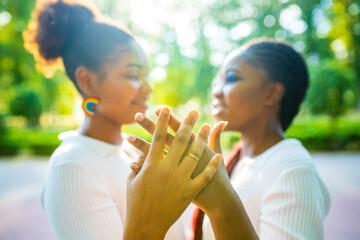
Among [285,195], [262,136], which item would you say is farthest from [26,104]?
[285,195]

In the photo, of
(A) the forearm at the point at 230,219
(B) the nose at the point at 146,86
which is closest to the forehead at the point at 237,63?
(B) the nose at the point at 146,86

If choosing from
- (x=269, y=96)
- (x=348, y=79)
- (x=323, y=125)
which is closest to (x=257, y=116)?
(x=269, y=96)

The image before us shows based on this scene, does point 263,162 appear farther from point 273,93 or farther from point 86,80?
point 86,80

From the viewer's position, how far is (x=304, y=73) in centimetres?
180

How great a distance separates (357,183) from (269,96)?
6.84 m

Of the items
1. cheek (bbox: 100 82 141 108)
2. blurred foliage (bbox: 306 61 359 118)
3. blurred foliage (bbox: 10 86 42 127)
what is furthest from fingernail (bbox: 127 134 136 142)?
blurred foliage (bbox: 10 86 42 127)

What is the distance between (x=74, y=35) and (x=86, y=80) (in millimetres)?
323

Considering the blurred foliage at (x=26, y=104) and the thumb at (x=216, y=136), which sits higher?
the thumb at (x=216, y=136)

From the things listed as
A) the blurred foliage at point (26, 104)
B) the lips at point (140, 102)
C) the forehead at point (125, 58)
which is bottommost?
the blurred foliage at point (26, 104)

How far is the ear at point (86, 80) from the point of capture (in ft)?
5.39

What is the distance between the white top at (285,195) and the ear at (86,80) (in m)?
1.04

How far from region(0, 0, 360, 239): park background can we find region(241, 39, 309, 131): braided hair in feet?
31.7

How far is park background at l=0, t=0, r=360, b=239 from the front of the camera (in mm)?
11383

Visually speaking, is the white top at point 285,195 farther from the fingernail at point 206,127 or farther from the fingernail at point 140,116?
the fingernail at point 140,116
